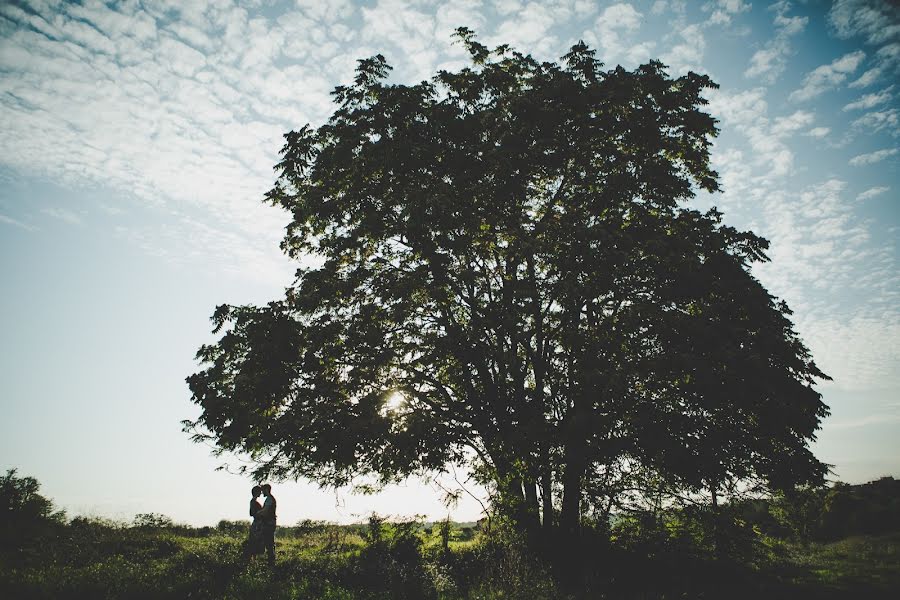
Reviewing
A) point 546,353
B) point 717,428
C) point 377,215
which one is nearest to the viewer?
point 717,428

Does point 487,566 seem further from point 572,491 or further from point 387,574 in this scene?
point 572,491

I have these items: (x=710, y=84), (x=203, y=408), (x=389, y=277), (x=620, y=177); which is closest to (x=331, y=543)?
(x=203, y=408)

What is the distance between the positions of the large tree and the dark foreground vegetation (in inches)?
54.8

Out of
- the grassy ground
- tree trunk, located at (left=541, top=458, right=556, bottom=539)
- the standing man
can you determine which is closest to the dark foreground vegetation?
the grassy ground

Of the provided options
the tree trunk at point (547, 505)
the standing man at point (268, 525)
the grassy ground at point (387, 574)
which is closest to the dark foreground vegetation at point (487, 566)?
the grassy ground at point (387, 574)

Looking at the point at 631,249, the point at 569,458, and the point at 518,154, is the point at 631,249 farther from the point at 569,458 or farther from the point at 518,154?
the point at 569,458

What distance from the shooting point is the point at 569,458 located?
970cm

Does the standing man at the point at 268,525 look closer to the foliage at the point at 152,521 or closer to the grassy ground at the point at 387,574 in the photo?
the grassy ground at the point at 387,574

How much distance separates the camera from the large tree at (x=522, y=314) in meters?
9.20

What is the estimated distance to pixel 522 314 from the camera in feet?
34.4

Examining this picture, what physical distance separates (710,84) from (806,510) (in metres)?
12.1

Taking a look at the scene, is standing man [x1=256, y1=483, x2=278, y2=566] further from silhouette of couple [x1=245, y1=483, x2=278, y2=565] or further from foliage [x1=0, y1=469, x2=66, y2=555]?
foliage [x1=0, y1=469, x2=66, y2=555]

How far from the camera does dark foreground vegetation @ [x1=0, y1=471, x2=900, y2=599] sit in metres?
8.35

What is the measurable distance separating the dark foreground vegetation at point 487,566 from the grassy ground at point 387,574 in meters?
0.04
